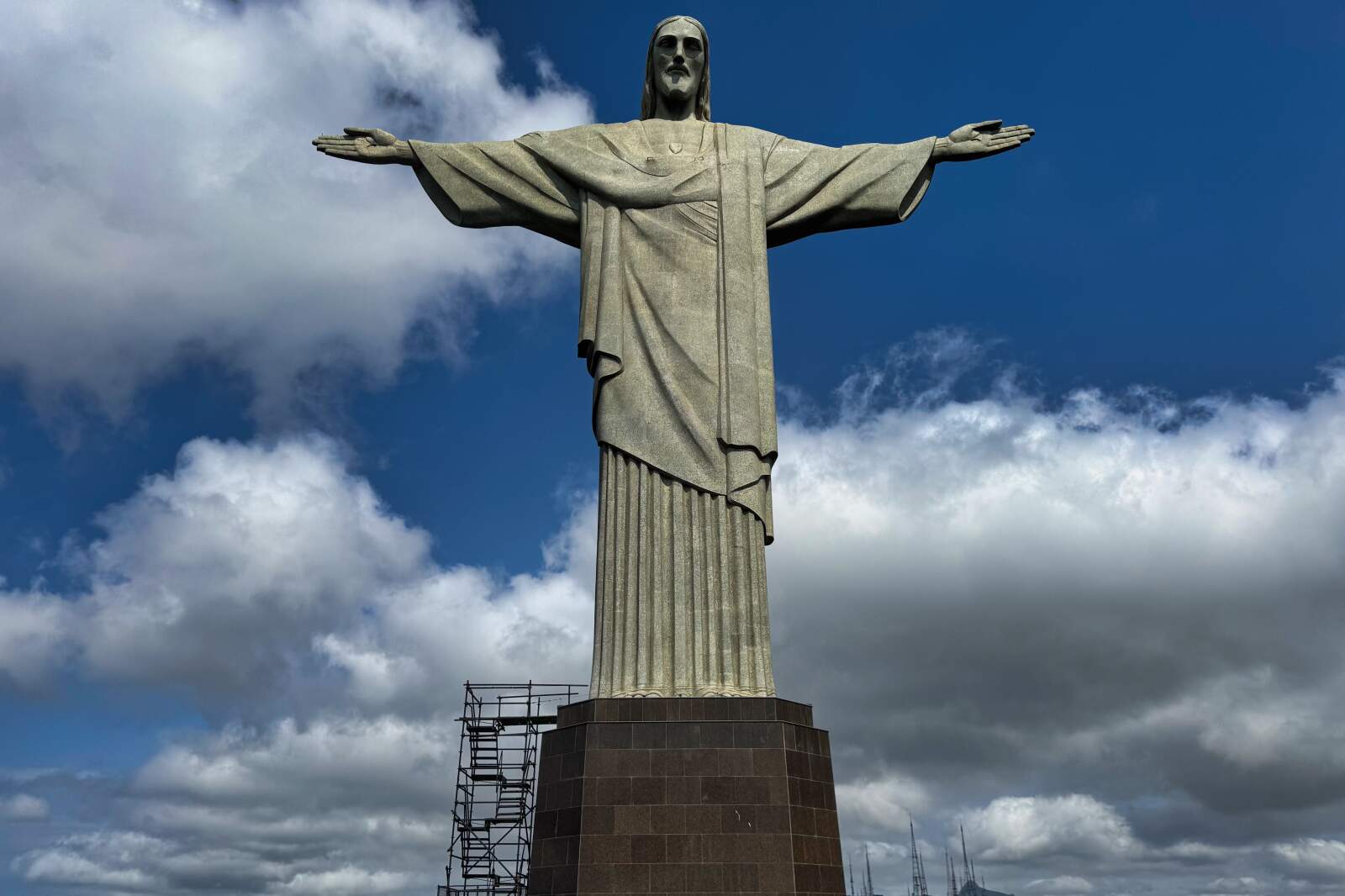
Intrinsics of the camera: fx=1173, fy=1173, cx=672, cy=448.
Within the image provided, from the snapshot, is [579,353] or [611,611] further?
[579,353]

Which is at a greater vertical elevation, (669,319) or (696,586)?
(669,319)

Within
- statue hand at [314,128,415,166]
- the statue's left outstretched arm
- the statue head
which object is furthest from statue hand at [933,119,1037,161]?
statue hand at [314,128,415,166]

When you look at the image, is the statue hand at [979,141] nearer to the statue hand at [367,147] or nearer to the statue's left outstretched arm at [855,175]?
the statue's left outstretched arm at [855,175]

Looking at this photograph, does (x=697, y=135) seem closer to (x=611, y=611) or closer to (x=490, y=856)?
(x=611, y=611)

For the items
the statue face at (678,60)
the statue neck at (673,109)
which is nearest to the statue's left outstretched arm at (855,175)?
the statue neck at (673,109)

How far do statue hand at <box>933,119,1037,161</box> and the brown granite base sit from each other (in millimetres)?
7782

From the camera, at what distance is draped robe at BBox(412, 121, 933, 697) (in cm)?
1299

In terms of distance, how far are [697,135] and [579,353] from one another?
133 inches

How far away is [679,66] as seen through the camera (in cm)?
1578

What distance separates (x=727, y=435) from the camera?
44.4ft

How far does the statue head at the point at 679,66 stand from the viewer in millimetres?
15773

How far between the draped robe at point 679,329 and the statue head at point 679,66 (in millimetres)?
709

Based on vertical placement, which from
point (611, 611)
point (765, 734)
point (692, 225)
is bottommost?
point (765, 734)

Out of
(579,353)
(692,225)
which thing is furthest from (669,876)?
(692,225)
